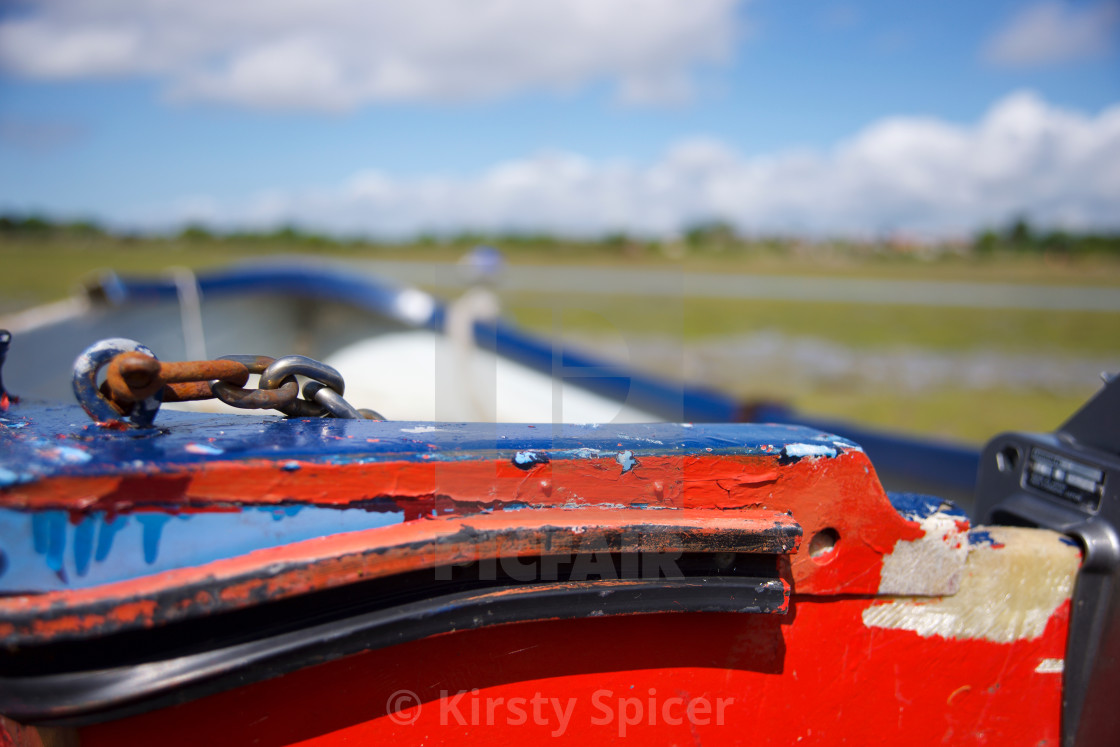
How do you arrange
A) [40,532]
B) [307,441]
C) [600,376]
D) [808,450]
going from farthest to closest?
1. [600,376]
2. [808,450]
3. [307,441]
4. [40,532]

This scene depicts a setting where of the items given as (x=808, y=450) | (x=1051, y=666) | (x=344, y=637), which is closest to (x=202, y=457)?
(x=344, y=637)

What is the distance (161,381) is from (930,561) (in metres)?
1.02

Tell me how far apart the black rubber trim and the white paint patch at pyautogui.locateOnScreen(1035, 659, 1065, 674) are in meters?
0.49

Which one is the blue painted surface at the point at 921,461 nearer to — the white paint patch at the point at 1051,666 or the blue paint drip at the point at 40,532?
the white paint patch at the point at 1051,666

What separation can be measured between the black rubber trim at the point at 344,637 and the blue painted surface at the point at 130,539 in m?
0.11

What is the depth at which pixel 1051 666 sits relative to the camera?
1.07 meters

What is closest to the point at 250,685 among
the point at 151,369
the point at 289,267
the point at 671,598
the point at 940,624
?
the point at 151,369

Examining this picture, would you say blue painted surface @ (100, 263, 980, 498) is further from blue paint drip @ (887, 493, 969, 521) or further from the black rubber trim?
the black rubber trim

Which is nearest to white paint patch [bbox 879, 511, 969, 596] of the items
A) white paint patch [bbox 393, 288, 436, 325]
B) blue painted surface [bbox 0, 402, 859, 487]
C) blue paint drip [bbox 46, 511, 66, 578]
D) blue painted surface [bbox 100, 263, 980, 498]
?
blue painted surface [bbox 0, 402, 859, 487]

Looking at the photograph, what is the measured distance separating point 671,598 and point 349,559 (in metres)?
0.40

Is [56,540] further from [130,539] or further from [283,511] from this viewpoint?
[283,511]

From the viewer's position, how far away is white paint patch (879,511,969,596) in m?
0.98

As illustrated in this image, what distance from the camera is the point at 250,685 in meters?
0.81

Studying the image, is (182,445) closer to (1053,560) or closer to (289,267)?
(1053,560)
